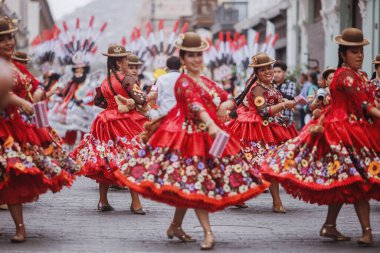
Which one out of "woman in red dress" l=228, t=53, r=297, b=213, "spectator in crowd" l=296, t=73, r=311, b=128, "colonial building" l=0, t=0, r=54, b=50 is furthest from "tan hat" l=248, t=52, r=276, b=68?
"colonial building" l=0, t=0, r=54, b=50

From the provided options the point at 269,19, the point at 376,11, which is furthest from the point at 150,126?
the point at 269,19

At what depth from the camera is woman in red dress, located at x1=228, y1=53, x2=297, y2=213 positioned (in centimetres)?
1170

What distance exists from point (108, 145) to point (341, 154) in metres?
3.91

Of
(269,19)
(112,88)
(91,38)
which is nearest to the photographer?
(112,88)

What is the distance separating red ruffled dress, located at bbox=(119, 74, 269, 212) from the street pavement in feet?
1.58

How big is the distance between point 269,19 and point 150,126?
109 feet

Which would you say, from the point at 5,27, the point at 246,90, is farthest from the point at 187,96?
the point at 246,90

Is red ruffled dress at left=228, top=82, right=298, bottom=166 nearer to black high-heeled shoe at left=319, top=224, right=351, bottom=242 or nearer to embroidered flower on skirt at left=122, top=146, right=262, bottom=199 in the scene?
black high-heeled shoe at left=319, top=224, right=351, bottom=242

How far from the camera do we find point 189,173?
8414 mm

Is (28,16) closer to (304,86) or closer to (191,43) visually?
(304,86)

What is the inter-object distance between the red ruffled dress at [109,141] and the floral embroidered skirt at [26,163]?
2583 millimetres

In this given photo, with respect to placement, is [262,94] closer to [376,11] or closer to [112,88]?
[112,88]

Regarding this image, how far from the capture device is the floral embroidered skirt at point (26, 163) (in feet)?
28.2

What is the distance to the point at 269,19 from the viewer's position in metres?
41.8
